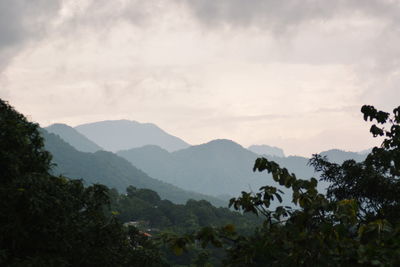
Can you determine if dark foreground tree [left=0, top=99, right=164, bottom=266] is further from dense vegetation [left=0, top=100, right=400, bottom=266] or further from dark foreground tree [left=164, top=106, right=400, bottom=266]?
dark foreground tree [left=164, top=106, right=400, bottom=266]

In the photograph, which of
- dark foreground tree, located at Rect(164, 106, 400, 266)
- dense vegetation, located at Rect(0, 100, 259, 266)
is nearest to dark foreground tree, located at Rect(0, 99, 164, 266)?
dense vegetation, located at Rect(0, 100, 259, 266)

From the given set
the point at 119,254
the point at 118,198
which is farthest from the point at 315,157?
the point at 118,198

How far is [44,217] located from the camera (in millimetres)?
10141

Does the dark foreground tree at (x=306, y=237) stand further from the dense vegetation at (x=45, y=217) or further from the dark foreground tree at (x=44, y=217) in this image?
the dark foreground tree at (x=44, y=217)

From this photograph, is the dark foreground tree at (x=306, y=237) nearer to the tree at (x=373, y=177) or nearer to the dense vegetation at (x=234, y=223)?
the dense vegetation at (x=234, y=223)

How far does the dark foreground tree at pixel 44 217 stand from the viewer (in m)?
9.89

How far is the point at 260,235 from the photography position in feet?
15.1

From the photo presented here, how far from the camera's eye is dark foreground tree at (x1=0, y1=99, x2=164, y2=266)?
9.89 metres

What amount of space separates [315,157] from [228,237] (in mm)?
11225

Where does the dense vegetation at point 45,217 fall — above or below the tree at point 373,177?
below

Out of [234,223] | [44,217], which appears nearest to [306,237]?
[234,223]

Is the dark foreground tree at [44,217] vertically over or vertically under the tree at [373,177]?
under

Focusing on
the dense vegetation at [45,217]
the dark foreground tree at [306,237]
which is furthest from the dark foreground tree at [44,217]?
the dark foreground tree at [306,237]

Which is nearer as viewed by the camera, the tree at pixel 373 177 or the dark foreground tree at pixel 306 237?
the dark foreground tree at pixel 306 237
